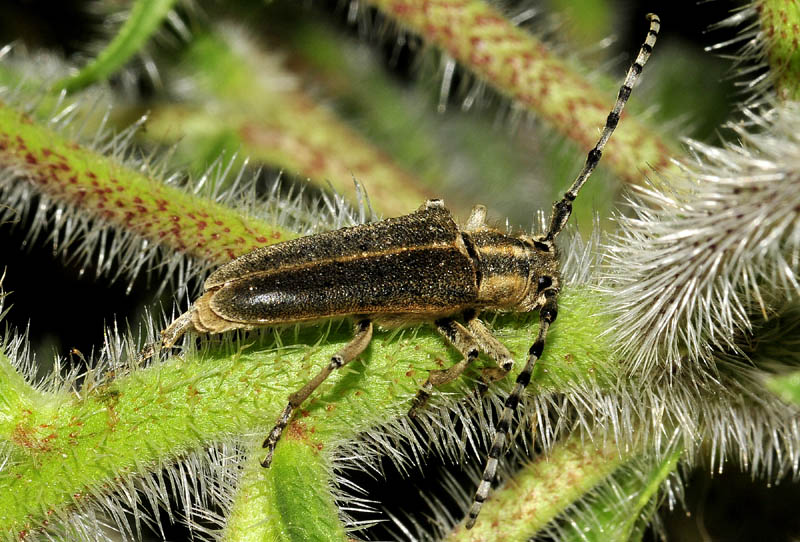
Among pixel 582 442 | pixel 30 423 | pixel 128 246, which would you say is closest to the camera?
pixel 30 423

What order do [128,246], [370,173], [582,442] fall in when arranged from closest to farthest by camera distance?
1. [582,442]
2. [128,246]
3. [370,173]

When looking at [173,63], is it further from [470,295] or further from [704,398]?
[704,398]

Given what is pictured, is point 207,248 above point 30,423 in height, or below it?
above

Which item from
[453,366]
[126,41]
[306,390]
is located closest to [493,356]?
[453,366]

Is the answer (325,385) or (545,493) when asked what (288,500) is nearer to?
(325,385)

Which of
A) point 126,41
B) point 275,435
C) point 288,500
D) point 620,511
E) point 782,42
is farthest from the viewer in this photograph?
point 126,41

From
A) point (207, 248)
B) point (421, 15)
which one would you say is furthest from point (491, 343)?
point (421, 15)

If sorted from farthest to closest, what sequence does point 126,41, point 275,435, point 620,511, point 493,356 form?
point 126,41, point 620,511, point 493,356, point 275,435

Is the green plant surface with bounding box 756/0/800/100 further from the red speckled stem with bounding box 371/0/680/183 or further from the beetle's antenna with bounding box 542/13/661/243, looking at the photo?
the red speckled stem with bounding box 371/0/680/183
